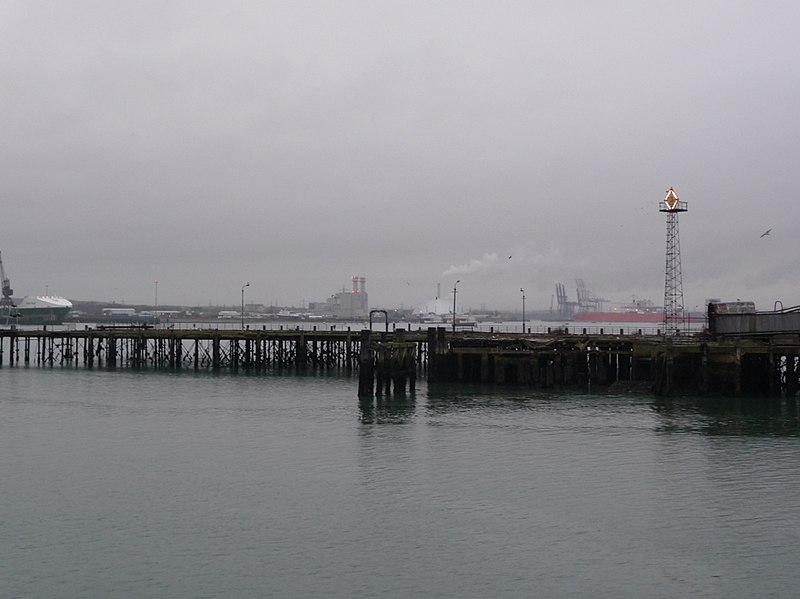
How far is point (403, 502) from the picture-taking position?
29.8m

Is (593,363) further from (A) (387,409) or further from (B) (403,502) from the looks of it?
(B) (403,502)

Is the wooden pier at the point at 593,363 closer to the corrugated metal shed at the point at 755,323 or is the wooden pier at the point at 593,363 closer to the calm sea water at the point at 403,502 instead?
the corrugated metal shed at the point at 755,323

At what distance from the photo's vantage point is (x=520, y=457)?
3712cm

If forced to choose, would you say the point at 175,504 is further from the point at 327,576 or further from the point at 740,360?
A: the point at 740,360

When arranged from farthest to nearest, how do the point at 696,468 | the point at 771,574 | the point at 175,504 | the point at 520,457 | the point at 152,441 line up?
the point at 152,441, the point at 520,457, the point at 696,468, the point at 175,504, the point at 771,574

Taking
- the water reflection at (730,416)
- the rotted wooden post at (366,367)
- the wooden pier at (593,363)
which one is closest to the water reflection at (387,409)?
the rotted wooden post at (366,367)

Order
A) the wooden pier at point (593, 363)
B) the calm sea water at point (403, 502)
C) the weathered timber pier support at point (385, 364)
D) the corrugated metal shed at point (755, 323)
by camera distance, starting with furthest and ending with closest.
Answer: the corrugated metal shed at point (755, 323)
the wooden pier at point (593, 363)
the weathered timber pier support at point (385, 364)
the calm sea water at point (403, 502)

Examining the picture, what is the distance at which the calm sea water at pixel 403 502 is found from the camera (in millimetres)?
22344

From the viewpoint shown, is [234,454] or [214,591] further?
[234,454]

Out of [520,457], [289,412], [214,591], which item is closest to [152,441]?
[289,412]

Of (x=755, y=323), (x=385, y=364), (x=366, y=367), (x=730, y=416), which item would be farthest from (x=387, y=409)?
(x=755, y=323)

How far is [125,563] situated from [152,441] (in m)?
18.9

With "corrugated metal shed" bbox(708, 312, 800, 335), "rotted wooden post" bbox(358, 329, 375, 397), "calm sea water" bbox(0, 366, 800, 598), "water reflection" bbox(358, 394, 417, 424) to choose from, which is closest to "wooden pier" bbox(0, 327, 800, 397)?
"rotted wooden post" bbox(358, 329, 375, 397)

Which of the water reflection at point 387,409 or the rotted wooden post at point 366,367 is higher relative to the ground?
the rotted wooden post at point 366,367
